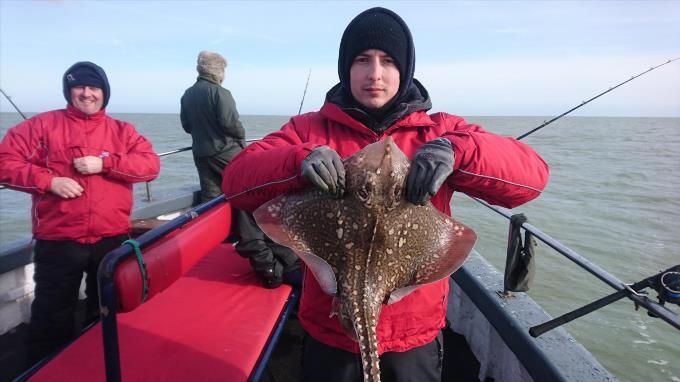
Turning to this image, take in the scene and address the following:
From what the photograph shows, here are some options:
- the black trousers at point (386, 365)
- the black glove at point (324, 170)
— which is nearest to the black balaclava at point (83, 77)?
the black glove at point (324, 170)

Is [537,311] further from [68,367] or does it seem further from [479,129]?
[68,367]

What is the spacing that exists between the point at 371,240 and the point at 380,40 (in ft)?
3.72

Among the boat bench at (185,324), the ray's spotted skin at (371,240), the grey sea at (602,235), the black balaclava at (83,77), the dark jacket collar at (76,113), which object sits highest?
the black balaclava at (83,77)

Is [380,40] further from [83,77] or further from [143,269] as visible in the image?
[83,77]

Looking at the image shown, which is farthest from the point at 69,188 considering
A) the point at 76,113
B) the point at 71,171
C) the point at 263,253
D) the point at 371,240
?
the point at 371,240

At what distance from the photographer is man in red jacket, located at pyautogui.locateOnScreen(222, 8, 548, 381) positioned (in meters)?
1.95

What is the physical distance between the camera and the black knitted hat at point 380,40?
218cm

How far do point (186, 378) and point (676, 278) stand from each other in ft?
10.3

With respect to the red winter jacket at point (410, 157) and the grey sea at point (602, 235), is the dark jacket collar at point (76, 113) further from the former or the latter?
the grey sea at point (602, 235)

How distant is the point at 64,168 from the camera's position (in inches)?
145

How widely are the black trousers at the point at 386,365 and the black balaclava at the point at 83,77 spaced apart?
138 inches

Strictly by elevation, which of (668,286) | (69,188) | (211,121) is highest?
(211,121)

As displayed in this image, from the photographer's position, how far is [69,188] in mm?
3541

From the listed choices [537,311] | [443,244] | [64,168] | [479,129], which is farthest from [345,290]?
[64,168]
